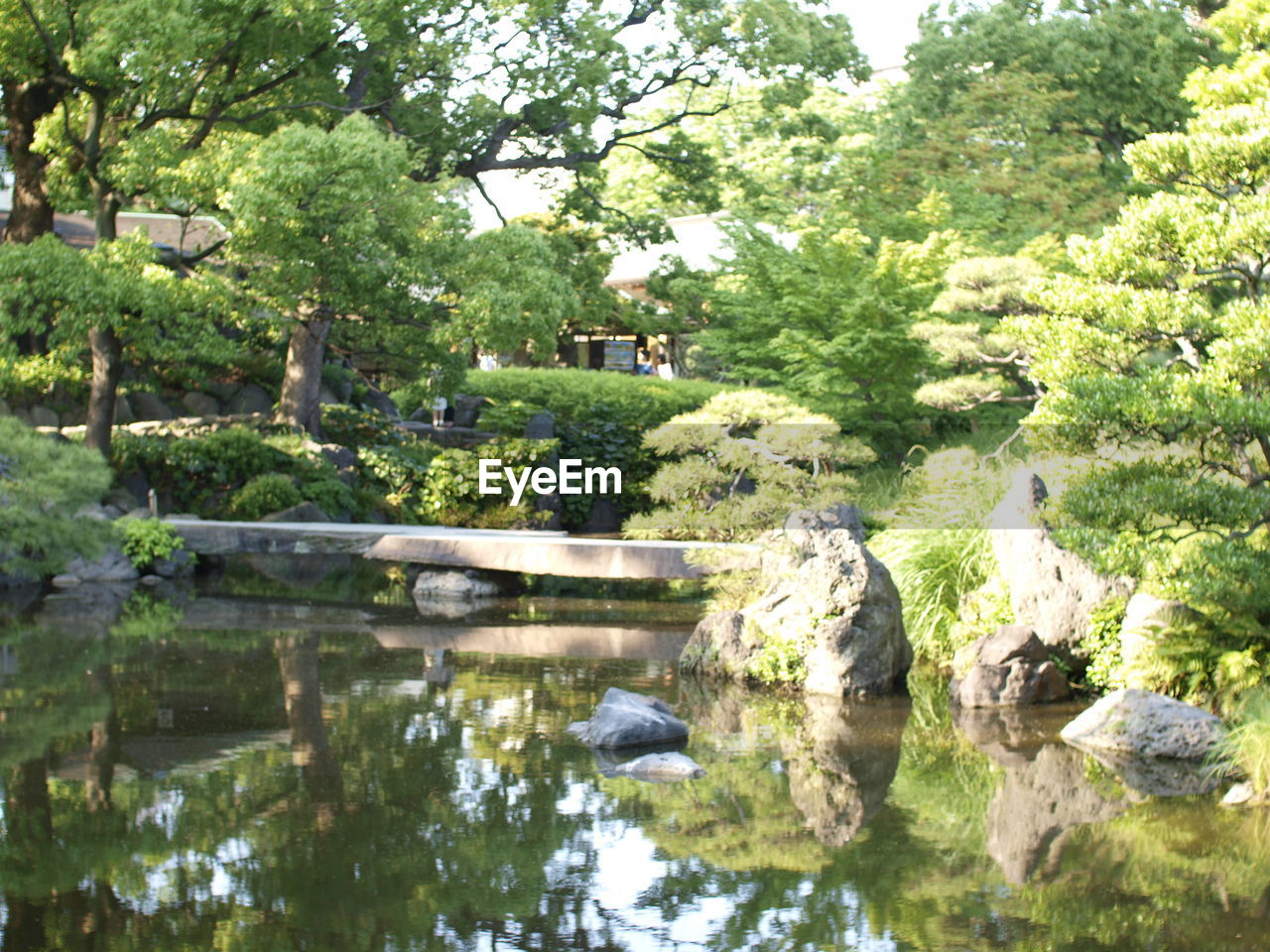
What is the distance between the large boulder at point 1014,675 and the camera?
7555 millimetres

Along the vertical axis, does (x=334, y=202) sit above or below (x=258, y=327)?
above

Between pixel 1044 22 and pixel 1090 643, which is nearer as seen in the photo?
pixel 1090 643

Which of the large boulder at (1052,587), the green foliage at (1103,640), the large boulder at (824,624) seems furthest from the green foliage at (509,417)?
the green foliage at (1103,640)

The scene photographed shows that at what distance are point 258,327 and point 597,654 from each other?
405 inches

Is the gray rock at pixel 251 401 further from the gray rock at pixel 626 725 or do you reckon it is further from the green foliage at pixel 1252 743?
the green foliage at pixel 1252 743

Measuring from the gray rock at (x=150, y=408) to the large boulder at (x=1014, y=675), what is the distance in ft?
43.0

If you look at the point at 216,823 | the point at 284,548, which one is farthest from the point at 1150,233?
the point at 284,548

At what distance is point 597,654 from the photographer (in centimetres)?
911

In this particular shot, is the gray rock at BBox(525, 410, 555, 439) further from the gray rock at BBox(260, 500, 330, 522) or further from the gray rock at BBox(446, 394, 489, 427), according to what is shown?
the gray rock at BBox(260, 500, 330, 522)

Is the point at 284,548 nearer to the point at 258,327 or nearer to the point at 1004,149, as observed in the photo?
the point at 258,327

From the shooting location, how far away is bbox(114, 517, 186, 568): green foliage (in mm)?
12969

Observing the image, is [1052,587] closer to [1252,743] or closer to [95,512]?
[1252,743]

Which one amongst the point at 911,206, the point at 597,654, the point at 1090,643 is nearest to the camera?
the point at 1090,643

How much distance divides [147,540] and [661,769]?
342 inches
